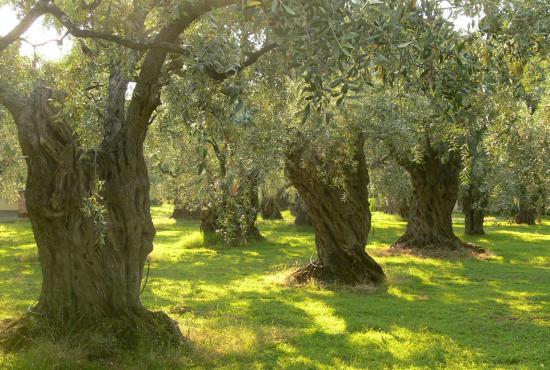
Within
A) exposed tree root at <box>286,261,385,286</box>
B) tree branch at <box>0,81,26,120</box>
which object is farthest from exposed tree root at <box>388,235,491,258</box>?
tree branch at <box>0,81,26,120</box>

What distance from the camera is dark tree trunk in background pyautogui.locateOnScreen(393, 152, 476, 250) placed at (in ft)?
85.1

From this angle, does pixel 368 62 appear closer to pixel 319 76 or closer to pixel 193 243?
pixel 319 76

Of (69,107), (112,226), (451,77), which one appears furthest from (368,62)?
(112,226)

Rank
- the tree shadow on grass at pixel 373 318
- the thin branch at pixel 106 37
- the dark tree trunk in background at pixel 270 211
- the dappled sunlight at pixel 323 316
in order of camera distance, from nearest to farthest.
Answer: the thin branch at pixel 106 37 < the tree shadow on grass at pixel 373 318 < the dappled sunlight at pixel 323 316 < the dark tree trunk in background at pixel 270 211

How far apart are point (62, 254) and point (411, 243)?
20.0 metres

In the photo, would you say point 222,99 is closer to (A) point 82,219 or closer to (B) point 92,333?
(A) point 82,219

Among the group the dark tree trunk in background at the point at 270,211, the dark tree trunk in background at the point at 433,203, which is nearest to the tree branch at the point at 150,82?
the dark tree trunk in background at the point at 433,203

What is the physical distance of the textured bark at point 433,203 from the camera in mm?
25953

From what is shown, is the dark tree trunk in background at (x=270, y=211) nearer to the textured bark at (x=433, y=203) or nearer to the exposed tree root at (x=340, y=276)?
the textured bark at (x=433, y=203)

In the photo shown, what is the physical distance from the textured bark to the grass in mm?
2116

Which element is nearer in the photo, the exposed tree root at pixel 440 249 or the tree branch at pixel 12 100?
the tree branch at pixel 12 100

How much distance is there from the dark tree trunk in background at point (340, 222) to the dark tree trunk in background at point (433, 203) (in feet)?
30.6

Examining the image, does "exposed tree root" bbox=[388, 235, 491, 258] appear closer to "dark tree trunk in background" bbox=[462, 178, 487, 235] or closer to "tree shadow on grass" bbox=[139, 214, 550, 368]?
"tree shadow on grass" bbox=[139, 214, 550, 368]

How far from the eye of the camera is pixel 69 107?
28.0 ft
